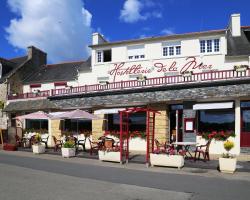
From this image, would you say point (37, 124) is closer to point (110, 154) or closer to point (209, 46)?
point (110, 154)

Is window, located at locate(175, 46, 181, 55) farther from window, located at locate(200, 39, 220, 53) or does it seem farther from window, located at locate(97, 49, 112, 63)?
window, located at locate(97, 49, 112, 63)

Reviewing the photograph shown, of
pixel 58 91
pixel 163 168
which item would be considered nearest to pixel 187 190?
pixel 163 168

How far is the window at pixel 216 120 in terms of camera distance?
1803cm

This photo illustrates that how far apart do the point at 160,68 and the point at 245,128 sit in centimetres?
770

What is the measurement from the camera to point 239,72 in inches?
709

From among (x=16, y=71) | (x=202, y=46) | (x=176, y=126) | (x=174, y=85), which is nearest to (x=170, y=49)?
(x=202, y=46)

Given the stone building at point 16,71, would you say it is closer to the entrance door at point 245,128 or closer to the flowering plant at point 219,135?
the flowering plant at point 219,135

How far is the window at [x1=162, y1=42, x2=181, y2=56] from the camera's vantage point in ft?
75.7

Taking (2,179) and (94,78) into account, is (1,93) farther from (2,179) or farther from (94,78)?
(2,179)

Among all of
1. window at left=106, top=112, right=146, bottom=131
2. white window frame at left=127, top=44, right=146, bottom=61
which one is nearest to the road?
window at left=106, top=112, right=146, bottom=131

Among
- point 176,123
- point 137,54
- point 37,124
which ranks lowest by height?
point 37,124

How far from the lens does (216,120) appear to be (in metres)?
18.5

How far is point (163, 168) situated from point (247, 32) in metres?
16.2

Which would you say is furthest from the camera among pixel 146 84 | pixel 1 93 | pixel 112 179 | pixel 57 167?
pixel 1 93
